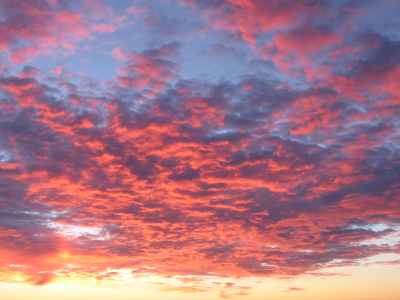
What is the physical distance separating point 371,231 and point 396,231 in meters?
3.09

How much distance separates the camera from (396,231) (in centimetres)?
6662

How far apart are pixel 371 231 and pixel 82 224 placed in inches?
1446

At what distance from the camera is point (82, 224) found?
65.1 meters

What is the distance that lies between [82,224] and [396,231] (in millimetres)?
39234

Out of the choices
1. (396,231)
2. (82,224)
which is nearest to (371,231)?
(396,231)

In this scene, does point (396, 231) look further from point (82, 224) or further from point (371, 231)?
point (82, 224)

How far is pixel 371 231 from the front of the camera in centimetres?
6825
